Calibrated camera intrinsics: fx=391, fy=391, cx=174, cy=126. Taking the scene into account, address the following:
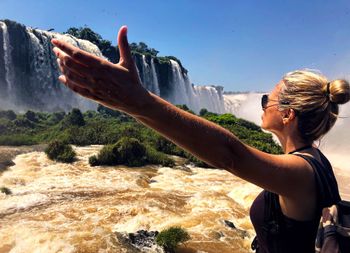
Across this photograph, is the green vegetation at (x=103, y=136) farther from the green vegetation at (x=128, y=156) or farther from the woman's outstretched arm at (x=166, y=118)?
the woman's outstretched arm at (x=166, y=118)

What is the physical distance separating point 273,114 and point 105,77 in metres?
1.04

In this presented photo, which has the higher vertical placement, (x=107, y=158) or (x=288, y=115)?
(x=288, y=115)

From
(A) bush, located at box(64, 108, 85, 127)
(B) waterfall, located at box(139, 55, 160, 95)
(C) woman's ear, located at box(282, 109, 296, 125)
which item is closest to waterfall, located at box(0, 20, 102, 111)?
(A) bush, located at box(64, 108, 85, 127)

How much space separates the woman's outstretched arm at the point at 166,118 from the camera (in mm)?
1462

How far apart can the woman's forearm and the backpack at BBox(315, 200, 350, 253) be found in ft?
1.71

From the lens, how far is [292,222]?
1807mm

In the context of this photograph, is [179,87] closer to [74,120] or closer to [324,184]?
[74,120]

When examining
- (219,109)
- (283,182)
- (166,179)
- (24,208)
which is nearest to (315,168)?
(283,182)

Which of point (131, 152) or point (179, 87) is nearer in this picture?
point (131, 152)

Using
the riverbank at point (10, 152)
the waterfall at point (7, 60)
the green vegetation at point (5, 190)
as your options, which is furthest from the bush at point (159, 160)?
the waterfall at point (7, 60)

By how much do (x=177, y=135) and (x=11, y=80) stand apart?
40286 mm

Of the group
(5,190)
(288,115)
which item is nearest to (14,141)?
(5,190)

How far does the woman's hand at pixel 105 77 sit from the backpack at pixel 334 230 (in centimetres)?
96

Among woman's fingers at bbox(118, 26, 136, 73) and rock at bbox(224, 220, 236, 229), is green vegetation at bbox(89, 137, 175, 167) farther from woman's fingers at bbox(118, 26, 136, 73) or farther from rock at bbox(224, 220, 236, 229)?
woman's fingers at bbox(118, 26, 136, 73)
